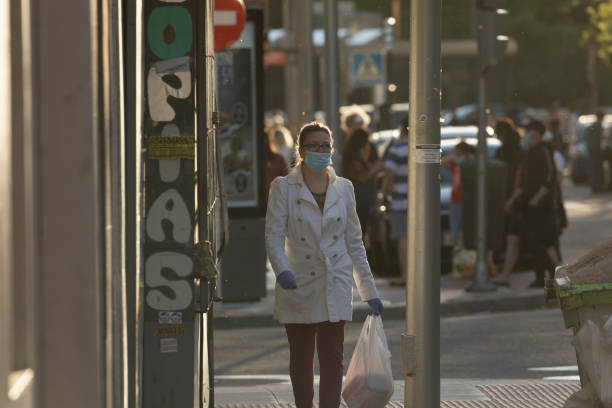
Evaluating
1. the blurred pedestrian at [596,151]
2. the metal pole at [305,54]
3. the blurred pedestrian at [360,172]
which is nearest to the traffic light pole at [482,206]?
the blurred pedestrian at [360,172]

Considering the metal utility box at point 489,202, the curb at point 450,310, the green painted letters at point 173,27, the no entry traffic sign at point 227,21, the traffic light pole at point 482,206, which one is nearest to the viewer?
the green painted letters at point 173,27

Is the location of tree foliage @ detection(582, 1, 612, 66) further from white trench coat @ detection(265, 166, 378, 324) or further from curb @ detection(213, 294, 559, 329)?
white trench coat @ detection(265, 166, 378, 324)

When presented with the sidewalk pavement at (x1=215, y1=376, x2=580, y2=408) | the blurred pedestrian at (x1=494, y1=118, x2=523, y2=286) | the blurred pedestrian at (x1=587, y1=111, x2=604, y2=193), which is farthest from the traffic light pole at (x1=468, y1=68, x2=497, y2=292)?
the blurred pedestrian at (x1=587, y1=111, x2=604, y2=193)

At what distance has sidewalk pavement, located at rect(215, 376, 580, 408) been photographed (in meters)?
8.48

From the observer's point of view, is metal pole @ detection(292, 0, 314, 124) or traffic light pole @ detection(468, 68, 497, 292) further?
metal pole @ detection(292, 0, 314, 124)

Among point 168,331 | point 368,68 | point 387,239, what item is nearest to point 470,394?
point 168,331

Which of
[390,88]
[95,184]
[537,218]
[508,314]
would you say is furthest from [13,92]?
[390,88]

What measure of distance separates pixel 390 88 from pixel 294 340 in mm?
38123

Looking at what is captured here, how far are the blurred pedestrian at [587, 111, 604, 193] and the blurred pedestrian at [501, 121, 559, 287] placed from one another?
47.2 feet

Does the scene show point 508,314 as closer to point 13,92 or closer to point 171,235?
point 171,235

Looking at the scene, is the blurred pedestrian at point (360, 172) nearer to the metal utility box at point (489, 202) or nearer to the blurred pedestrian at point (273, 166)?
the blurred pedestrian at point (273, 166)

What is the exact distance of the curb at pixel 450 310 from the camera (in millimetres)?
12961

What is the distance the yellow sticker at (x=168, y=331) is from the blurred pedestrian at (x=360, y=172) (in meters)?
8.92

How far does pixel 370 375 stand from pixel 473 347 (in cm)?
432
